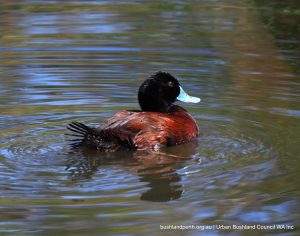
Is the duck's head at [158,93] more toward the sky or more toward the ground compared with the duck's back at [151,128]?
more toward the sky

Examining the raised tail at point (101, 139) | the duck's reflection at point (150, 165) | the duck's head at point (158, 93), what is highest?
the duck's head at point (158, 93)

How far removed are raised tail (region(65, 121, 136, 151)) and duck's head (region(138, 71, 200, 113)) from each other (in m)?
0.65

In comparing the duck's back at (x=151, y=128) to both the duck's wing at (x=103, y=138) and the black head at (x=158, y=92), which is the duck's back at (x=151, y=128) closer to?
the duck's wing at (x=103, y=138)

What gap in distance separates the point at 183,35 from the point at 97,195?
7.12 meters

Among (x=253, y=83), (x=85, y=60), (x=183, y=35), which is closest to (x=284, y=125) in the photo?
(x=253, y=83)

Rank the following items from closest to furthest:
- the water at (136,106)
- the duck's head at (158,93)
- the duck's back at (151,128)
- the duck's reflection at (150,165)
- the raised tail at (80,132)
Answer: the water at (136,106), the duck's reflection at (150,165), the raised tail at (80,132), the duck's back at (151,128), the duck's head at (158,93)

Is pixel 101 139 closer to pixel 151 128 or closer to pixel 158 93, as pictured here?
pixel 151 128

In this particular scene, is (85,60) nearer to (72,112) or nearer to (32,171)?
(72,112)

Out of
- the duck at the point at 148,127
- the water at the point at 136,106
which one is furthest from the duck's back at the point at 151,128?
the water at the point at 136,106

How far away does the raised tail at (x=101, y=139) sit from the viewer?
730 cm

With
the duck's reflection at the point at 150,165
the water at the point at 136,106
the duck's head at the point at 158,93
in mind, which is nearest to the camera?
the water at the point at 136,106

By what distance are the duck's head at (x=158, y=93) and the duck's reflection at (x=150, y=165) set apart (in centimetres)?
54

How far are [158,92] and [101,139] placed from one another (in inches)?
35.3

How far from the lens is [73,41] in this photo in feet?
42.2
